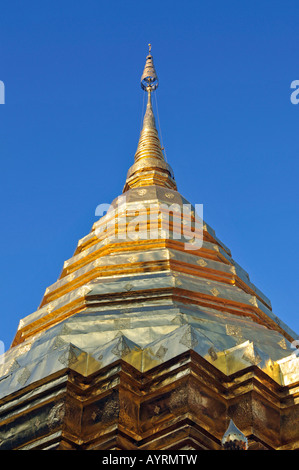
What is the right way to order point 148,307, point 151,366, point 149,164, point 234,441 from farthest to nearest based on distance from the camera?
point 149,164, point 148,307, point 151,366, point 234,441

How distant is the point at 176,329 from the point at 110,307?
8.18 ft

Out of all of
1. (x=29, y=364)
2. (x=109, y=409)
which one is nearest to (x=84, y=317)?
(x=29, y=364)

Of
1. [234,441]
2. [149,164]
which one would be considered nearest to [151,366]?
[234,441]

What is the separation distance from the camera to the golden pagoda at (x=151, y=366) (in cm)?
1101

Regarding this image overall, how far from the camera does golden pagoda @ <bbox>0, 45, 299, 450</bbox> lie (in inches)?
433

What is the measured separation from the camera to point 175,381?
1123 centimetres

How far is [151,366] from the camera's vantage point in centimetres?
1155

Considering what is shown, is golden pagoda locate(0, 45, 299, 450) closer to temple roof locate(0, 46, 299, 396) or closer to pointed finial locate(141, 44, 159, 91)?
temple roof locate(0, 46, 299, 396)

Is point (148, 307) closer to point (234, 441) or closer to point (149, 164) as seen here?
point (234, 441)

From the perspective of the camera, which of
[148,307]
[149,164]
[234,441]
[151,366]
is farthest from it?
[149,164]

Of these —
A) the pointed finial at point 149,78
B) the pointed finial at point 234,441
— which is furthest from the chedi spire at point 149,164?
the pointed finial at point 234,441

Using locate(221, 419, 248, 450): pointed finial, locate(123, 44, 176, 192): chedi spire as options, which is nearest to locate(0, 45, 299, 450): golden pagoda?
locate(221, 419, 248, 450): pointed finial
